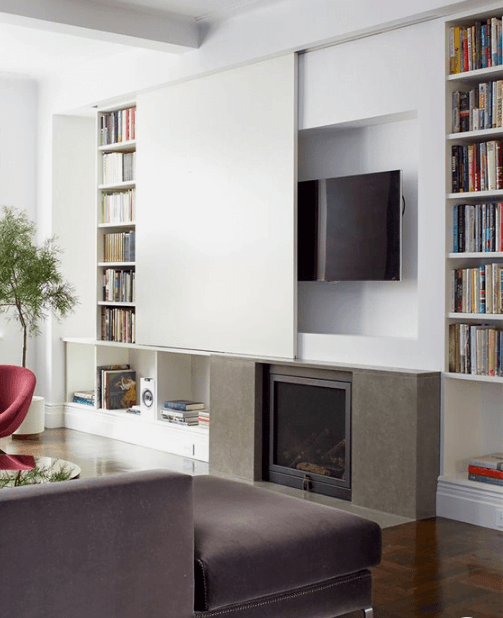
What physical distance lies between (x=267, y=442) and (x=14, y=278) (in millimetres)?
2477

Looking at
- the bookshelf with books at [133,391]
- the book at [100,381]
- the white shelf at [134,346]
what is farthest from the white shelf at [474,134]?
the book at [100,381]

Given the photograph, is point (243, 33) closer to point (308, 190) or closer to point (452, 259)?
point (308, 190)

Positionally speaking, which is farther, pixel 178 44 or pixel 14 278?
pixel 14 278

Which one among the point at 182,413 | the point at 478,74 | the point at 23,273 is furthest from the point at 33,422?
the point at 478,74

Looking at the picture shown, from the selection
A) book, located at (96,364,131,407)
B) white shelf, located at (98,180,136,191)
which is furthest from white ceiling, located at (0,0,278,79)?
book, located at (96,364,131,407)

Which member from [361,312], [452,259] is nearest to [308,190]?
[361,312]

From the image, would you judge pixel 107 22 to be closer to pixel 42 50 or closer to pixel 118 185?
pixel 42 50

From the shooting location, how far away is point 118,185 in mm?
7320

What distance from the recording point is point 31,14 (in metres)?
5.62

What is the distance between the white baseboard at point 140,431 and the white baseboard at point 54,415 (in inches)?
1.6

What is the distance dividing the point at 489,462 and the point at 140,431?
10.3 feet

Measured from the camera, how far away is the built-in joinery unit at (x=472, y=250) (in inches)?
182

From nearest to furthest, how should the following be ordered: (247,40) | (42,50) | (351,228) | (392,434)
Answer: (392,434), (351,228), (247,40), (42,50)

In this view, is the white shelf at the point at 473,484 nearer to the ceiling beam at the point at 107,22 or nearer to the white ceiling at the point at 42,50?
the ceiling beam at the point at 107,22
